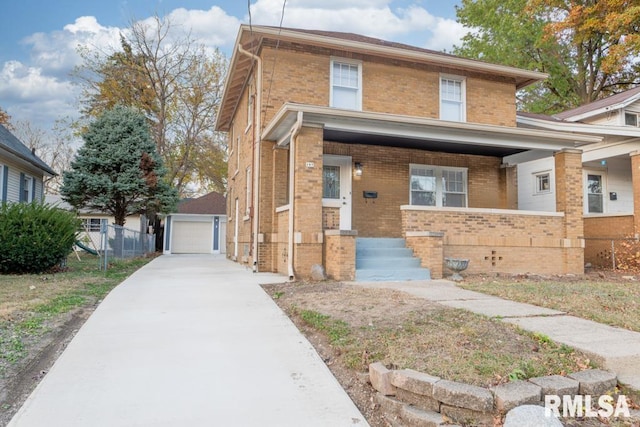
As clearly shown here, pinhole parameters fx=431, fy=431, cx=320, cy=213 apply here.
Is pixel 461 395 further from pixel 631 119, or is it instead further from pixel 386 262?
pixel 631 119

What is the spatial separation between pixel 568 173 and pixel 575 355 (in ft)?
27.2

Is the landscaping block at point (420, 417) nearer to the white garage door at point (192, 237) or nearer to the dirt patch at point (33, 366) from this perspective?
the dirt patch at point (33, 366)

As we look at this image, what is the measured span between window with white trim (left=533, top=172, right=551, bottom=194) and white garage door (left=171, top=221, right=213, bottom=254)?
18961 mm

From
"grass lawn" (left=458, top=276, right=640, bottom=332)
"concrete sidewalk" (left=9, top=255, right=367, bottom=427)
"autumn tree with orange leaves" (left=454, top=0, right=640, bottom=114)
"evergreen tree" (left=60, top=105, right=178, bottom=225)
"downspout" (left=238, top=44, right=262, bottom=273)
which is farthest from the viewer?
"autumn tree with orange leaves" (left=454, top=0, right=640, bottom=114)

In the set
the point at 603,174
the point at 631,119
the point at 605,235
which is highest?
the point at 631,119

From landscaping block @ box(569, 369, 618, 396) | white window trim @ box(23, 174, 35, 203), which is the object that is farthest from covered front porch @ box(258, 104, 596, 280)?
white window trim @ box(23, 174, 35, 203)

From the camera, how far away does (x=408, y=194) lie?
461 inches

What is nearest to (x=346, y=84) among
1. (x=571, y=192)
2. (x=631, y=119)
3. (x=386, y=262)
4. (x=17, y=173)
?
(x=386, y=262)

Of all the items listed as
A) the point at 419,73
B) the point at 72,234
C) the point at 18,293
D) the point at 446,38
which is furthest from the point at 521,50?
the point at 18,293

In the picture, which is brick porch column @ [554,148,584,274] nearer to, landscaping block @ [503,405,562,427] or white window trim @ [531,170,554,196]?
white window trim @ [531,170,554,196]

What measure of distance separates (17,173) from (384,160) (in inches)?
616

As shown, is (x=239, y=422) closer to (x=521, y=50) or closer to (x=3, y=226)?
(x=3, y=226)

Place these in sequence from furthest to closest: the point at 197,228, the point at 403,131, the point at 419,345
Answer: the point at 197,228 → the point at 403,131 → the point at 419,345

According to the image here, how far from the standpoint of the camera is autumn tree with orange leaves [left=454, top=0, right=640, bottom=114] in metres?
22.1
